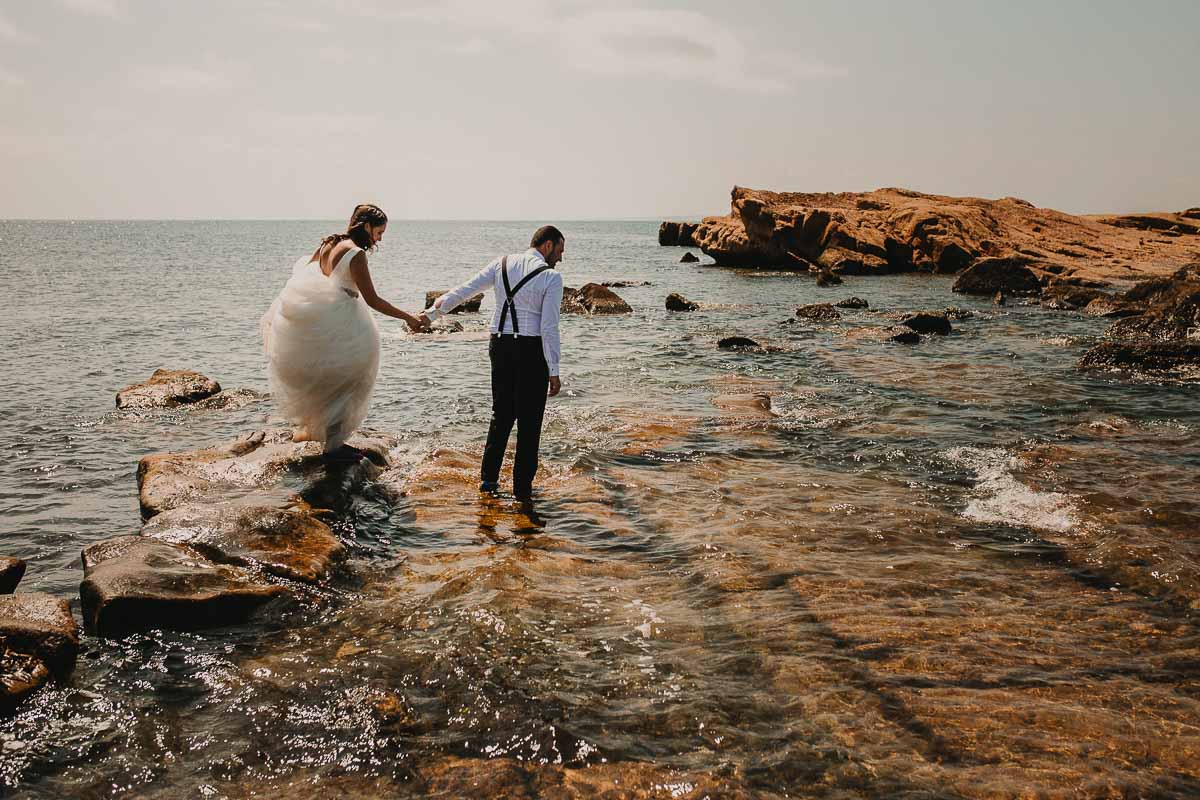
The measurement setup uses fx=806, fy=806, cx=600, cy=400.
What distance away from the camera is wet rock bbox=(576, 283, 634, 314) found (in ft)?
102

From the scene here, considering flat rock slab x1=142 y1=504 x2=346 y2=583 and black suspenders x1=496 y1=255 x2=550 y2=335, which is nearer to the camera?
flat rock slab x1=142 y1=504 x2=346 y2=583

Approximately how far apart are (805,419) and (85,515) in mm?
10142

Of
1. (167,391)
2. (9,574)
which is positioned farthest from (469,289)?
(167,391)

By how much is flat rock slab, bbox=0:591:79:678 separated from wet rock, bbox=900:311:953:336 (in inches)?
941

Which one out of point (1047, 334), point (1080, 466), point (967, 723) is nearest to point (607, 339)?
point (1047, 334)

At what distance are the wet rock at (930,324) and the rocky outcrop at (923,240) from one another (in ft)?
75.5

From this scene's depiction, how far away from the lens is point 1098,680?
16.5ft

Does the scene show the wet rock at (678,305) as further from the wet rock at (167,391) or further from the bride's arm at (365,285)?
the bride's arm at (365,285)

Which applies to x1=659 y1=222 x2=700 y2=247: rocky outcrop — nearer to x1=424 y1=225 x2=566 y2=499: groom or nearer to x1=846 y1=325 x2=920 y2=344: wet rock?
x1=846 y1=325 x2=920 y2=344: wet rock

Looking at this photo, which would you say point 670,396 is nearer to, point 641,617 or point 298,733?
point 641,617

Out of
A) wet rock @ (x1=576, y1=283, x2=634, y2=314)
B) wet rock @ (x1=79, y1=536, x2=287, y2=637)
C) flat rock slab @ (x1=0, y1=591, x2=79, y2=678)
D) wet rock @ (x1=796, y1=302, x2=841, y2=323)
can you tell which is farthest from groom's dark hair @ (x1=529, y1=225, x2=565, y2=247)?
wet rock @ (x1=576, y1=283, x2=634, y2=314)

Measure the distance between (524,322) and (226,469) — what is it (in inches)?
155

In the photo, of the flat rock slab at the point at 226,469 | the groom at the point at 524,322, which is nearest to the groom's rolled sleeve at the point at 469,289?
the groom at the point at 524,322

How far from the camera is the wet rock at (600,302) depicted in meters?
31.1
